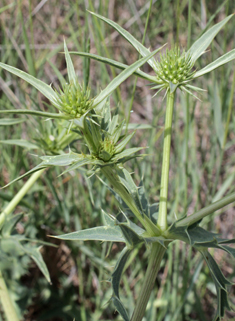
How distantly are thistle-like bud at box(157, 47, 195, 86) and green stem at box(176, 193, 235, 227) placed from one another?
45 centimetres

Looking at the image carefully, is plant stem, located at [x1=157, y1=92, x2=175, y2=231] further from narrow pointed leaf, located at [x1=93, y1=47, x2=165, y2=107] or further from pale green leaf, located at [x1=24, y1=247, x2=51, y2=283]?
pale green leaf, located at [x1=24, y1=247, x2=51, y2=283]

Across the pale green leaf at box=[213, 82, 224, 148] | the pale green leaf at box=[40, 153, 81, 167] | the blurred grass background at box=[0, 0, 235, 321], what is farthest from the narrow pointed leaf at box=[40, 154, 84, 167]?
the pale green leaf at box=[213, 82, 224, 148]

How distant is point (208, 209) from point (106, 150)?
0.35 meters

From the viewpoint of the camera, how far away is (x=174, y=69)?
1.12m

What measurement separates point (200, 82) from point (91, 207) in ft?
4.81

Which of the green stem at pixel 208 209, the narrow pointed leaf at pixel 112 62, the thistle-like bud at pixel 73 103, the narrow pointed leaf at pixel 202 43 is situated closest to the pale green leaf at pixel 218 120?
the narrow pointed leaf at pixel 202 43

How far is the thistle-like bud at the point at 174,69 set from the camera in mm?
1114

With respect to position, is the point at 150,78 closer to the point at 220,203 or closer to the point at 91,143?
the point at 91,143

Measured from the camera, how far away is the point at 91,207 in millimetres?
1982

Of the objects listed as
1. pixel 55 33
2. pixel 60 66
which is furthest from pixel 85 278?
pixel 55 33

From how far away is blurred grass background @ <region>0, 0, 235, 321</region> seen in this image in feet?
5.93

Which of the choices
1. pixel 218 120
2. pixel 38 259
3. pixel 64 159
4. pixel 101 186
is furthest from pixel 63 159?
pixel 218 120

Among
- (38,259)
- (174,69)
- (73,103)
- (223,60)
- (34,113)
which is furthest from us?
(38,259)

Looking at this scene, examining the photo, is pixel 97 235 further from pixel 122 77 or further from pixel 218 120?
pixel 218 120
